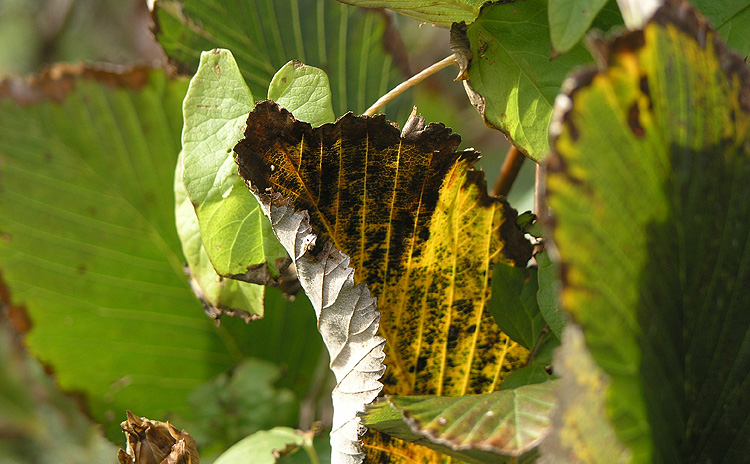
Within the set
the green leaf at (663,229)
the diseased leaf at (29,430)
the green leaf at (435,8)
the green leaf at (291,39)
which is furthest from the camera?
the diseased leaf at (29,430)

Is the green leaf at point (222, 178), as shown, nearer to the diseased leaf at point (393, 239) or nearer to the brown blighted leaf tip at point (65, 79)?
the diseased leaf at point (393, 239)

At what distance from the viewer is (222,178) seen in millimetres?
296

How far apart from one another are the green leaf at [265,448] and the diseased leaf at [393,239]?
78 mm

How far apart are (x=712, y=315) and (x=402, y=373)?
159 millimetres

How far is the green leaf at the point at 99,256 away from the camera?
0.51 meters

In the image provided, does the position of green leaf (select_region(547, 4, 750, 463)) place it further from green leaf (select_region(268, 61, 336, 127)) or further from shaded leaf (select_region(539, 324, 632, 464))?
green leaf (select_region(268, 61, 336, 127))

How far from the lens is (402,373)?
331mm

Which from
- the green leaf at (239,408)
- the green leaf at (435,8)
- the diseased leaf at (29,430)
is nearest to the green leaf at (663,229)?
the green leaf at (435,8)

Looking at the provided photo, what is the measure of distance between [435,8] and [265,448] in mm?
253

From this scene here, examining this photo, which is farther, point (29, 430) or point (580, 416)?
point (29, 430)

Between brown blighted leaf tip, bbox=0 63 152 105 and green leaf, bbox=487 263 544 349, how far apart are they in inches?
12.6

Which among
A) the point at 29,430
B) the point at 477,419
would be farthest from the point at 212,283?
the point at 29,430

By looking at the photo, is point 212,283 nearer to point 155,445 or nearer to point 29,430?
point 155,445

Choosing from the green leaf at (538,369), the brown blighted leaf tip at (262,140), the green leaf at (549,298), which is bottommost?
the green leaf at (538,369)
